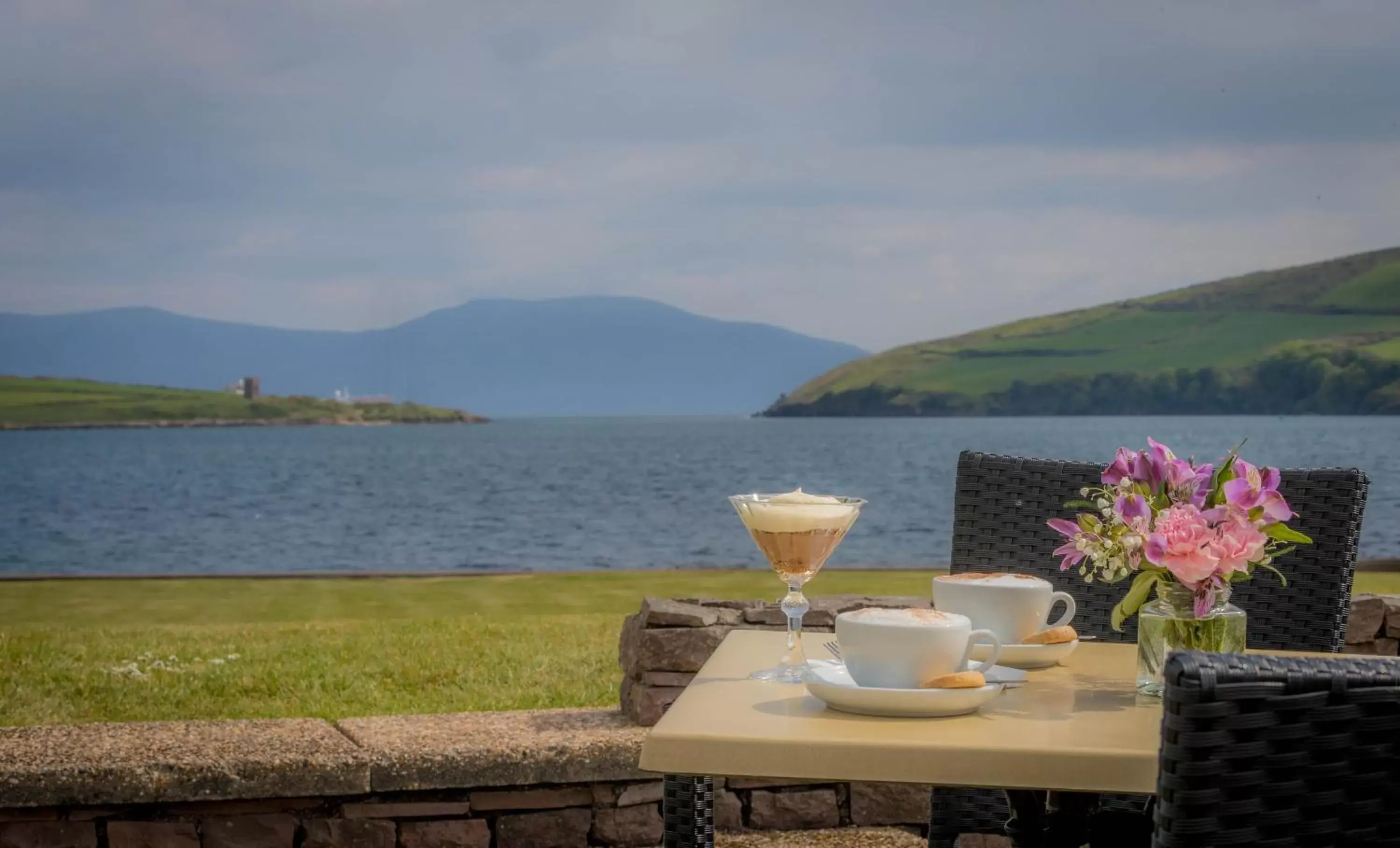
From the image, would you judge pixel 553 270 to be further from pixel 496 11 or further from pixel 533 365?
pixel 496 11

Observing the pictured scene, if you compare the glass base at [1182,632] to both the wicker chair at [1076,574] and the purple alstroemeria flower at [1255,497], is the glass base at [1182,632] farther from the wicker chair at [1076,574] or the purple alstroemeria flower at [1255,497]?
the wicker chair at [1076,574]

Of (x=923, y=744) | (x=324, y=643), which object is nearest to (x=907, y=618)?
A: (x=923, y=744)

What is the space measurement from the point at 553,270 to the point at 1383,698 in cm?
4405

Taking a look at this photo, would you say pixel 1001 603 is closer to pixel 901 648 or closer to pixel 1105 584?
pixel 901 648

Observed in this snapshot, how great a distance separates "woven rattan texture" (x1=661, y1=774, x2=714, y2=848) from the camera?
5.16 ft

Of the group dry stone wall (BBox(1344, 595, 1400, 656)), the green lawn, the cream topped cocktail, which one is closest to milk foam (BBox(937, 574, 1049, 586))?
the cream topped cocktail

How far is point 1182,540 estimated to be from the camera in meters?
1.50

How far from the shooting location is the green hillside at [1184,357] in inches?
1284

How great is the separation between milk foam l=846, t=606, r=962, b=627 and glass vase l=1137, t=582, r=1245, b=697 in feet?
0.74

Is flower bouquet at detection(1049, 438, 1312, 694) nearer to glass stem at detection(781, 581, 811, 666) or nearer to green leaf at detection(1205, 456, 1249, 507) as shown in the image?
green leaf at detection(1205, 456, 1249, 507)

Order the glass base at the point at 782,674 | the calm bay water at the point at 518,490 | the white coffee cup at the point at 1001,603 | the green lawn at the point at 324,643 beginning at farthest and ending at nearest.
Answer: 1. the calm bay water at the point at 518,490
2. the green lawn at the point at 324,643
3. the white coffee cup at the point at 1001,603
4. the glass base at the point at 782,674

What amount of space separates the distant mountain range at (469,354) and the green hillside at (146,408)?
756 mm

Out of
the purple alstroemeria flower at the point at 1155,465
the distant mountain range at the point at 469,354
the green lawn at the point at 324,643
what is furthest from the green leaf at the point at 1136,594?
the distant mountain range at the point at 469,354

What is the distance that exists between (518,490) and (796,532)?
40.6m
